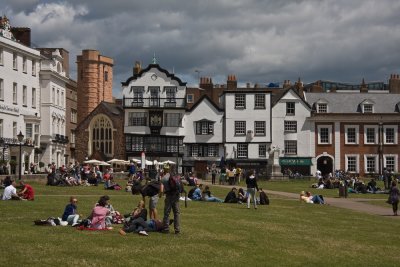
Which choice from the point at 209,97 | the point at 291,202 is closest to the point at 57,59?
the point at 209,97

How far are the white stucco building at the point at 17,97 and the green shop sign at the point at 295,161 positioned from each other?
95.0 feet

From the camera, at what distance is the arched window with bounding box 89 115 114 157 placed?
3228 inches

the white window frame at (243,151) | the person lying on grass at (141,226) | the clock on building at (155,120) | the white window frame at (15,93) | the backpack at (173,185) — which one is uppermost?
the white window frame at (15,93)

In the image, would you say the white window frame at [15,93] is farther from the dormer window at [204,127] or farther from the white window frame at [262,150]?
the white window frame at [262,150]

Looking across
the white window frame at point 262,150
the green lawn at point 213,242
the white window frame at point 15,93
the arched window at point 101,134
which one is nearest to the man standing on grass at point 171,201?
the green lawn at point 213,242

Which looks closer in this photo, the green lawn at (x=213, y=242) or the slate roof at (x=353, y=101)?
the green lawn at (x=213, y=242)

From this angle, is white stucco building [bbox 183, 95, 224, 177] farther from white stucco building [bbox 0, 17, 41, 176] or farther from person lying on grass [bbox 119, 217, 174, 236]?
person lying on grass [bbox 119, 217, 174, 236]

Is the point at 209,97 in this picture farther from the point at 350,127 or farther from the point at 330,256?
the point at 330,256

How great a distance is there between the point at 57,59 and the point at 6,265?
65.4 meters

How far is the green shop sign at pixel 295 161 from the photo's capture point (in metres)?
80.1

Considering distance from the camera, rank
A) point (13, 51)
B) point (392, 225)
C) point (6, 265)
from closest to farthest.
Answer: point (6, 265) → point (392, 225) → point (13, 51)

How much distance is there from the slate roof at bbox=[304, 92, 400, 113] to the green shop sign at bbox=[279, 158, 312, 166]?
7022mm

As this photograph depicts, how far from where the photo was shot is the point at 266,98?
268 feet

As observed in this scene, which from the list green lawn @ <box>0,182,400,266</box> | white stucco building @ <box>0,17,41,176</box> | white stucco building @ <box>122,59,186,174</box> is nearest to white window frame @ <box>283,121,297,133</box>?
white stucco building @ <box>122,59,186,174</box>
